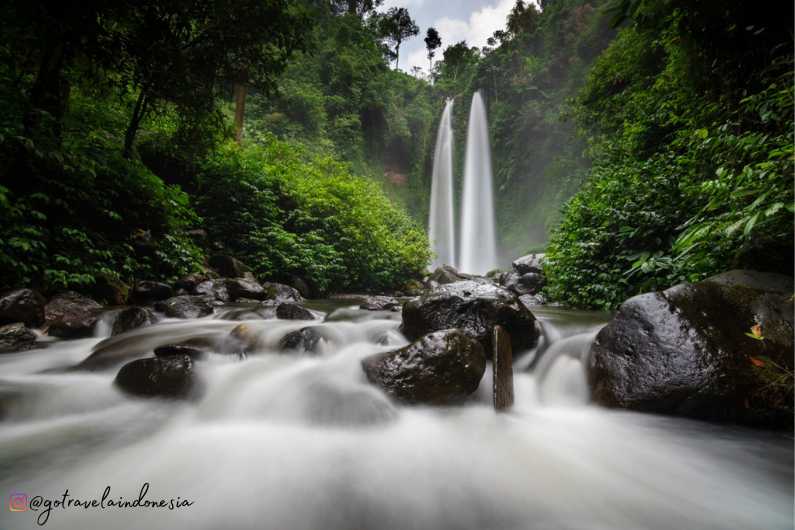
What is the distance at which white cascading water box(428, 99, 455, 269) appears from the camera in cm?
2668

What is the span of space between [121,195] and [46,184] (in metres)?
1.12

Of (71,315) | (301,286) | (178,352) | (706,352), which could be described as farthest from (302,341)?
(301,286)

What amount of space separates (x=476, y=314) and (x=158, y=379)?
3271 mm

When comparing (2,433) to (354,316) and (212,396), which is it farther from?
(354,316)

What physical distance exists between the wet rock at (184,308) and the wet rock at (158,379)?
2.41 m

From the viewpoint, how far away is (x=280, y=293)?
8.15 m

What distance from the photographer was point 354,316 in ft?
19.7

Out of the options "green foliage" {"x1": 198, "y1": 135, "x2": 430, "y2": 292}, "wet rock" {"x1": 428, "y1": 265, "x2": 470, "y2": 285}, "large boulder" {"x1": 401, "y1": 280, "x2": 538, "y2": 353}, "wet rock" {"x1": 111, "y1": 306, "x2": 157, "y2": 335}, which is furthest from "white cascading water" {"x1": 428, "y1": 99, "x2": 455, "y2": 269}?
"wet rock" {"x1": 111, "y1": 306, "x2": 157, "y2": 335}

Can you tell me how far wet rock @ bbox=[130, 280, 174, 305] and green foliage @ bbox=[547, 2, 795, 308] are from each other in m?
7.46

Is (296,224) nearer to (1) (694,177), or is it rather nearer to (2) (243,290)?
(2) (243,290)

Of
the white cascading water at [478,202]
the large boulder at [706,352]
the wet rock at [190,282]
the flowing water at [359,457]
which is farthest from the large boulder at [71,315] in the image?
the white cascading water at [478,202]

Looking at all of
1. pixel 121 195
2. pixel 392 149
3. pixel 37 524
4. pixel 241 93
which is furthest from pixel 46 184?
pixel 392 149

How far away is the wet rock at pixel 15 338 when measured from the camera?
371 cm

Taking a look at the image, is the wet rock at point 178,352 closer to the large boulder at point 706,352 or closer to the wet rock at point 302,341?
the wet rock at point 302,341
